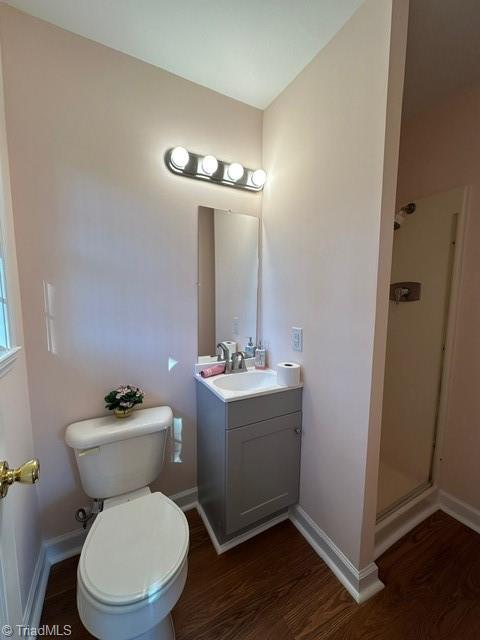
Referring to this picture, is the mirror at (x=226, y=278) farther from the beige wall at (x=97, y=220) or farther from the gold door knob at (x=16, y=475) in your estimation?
the gold door knob at (x=16, y=475)

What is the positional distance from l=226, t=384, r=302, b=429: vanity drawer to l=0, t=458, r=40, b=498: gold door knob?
803 millimetres

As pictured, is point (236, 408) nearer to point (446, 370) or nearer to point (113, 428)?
point (113, 428)

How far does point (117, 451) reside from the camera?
4.13 ft

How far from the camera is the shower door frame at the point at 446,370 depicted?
1.55 m

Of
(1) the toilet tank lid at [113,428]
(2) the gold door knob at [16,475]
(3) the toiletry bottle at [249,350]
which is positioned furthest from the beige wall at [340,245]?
(2) the gold door knob at [16,475]

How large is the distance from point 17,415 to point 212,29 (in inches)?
75.0

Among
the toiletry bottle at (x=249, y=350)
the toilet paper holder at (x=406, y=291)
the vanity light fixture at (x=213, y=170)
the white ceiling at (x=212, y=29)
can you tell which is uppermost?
the white ceiling at (x=212, y=29)

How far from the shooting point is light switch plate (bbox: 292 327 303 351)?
1.50 metres

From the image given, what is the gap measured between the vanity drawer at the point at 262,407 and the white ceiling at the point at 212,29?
1740 millimetres

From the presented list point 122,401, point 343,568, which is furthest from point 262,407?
point 343,568

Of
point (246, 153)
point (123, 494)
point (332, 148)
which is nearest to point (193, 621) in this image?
point (123, 494)

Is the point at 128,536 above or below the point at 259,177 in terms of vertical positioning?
below

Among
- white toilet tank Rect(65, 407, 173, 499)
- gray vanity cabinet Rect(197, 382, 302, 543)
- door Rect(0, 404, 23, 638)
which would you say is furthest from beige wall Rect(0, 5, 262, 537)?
door Rect(0, 404, 23, 638)

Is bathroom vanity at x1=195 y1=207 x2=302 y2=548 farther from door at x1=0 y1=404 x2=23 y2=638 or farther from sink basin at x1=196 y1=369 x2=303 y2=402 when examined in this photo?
door at x1=0 y1=404 x2=23 y2=638
